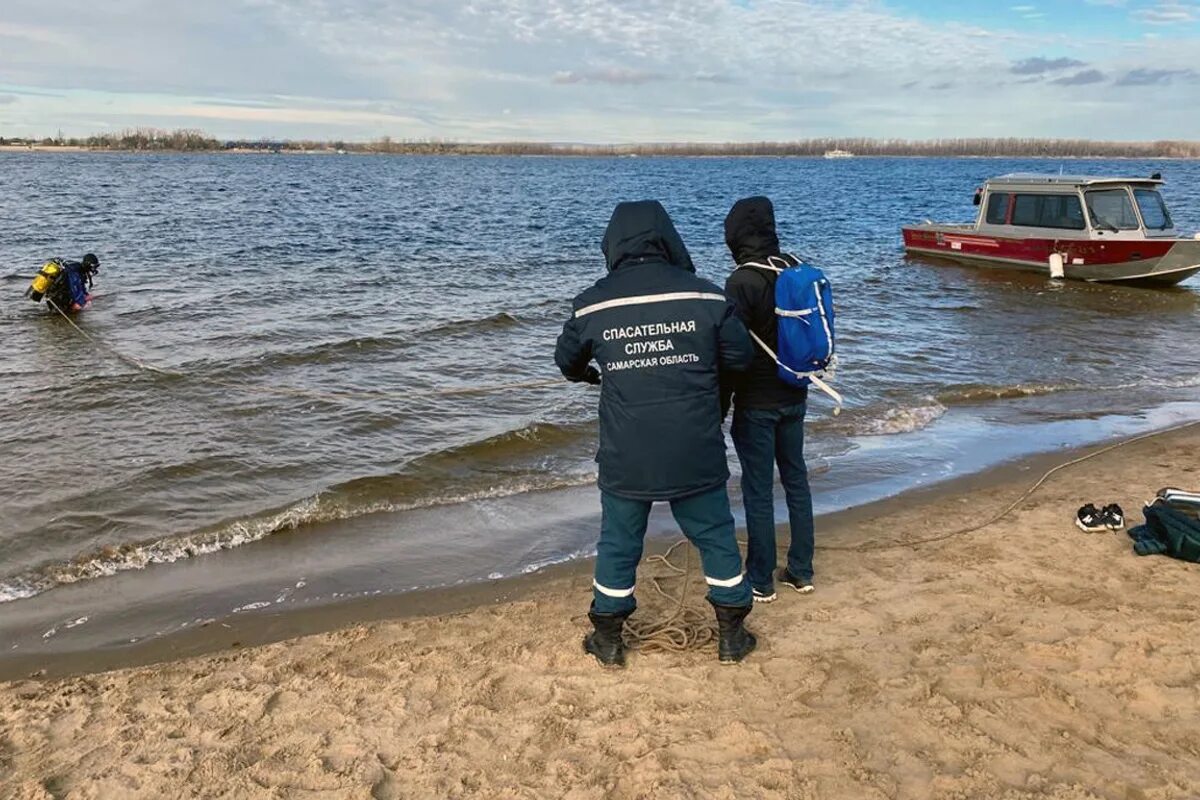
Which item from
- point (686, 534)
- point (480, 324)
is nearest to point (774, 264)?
point (686, 534)

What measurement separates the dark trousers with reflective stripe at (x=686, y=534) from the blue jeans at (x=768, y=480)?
679 mm

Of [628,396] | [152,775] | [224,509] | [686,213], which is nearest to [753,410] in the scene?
[628,396]

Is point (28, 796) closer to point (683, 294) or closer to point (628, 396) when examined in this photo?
point (628, 396)

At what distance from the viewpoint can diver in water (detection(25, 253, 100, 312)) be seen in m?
14.8

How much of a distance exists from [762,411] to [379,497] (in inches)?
161

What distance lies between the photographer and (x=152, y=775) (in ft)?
11.9

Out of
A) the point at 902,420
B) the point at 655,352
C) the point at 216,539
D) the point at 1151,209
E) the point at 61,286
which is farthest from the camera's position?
the point at 1151,209

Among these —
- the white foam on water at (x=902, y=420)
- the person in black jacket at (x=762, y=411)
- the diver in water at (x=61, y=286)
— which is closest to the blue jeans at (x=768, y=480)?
the person in black jacket at (x=762, y=411)

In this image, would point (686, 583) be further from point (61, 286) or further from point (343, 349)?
point (61, 286)

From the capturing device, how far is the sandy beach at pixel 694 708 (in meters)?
3.53

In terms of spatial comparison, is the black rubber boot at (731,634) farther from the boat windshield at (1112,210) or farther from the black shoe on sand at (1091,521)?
the boat windshield at (1112,210)

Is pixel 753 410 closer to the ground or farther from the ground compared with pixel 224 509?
farther from the ground

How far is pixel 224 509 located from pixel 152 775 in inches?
155

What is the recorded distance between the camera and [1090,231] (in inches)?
723
